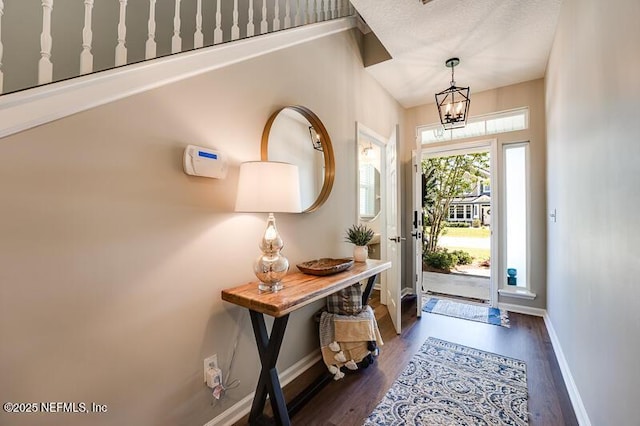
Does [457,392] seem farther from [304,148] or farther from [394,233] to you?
[304,148]

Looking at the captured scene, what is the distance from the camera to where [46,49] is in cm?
103

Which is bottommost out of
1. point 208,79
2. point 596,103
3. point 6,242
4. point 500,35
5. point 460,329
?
point 460,329

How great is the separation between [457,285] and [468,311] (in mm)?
1302

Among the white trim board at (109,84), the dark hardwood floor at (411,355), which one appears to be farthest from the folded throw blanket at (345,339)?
the white trim board at (109,84)

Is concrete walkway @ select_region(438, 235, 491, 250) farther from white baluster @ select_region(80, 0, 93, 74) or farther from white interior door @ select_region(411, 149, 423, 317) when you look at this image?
white baluster @ select_region(80, 0, 93, 74)

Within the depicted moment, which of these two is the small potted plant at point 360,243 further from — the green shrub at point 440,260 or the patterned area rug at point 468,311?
the green shrub at point 440,260

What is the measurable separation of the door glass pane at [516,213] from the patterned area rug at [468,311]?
461 mm

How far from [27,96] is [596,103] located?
2.45 meters

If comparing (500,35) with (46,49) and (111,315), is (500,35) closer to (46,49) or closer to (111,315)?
(46,49)

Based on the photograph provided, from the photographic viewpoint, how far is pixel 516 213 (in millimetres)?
3449

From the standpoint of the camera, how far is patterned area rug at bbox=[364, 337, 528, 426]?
1.67 meters

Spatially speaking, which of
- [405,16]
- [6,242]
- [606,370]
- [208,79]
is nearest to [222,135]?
[208,79]

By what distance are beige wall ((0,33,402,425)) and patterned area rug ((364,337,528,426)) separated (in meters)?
0.95

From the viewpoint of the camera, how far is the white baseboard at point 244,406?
1551mm
